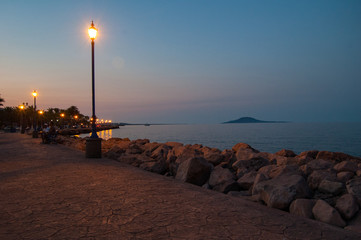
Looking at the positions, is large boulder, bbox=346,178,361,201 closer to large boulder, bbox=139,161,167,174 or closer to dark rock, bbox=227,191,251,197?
dark rock, bbox=227,191,251,197

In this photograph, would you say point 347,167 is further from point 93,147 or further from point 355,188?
point 93,147

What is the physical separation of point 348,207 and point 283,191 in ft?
3.53

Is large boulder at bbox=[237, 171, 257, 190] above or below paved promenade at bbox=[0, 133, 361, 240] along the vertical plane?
Answer: below

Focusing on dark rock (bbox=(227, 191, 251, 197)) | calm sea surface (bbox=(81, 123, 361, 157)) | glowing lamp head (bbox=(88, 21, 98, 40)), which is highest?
glowing lamp head (bbox=(88, 21, 98, 40))

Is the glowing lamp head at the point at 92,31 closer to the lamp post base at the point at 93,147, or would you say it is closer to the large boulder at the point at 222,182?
the lamp post base at the point at 93,147

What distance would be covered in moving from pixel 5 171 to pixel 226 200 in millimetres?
7093

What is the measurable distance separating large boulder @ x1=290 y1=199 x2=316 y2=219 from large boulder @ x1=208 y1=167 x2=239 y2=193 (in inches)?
91.1

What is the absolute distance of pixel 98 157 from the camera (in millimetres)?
12008

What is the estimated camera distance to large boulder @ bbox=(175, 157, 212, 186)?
25.5ft

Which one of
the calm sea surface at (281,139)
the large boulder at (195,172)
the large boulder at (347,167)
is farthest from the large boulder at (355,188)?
the calm sea surface at (281,139)

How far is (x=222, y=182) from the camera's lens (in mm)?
7344

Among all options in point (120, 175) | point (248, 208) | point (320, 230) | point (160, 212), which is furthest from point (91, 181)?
point (320, 230)

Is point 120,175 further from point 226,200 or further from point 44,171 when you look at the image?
point 226,200

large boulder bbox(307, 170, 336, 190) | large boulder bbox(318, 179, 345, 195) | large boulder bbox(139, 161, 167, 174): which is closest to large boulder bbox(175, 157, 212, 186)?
large boulder bbox(139, 161, 167, 174)
